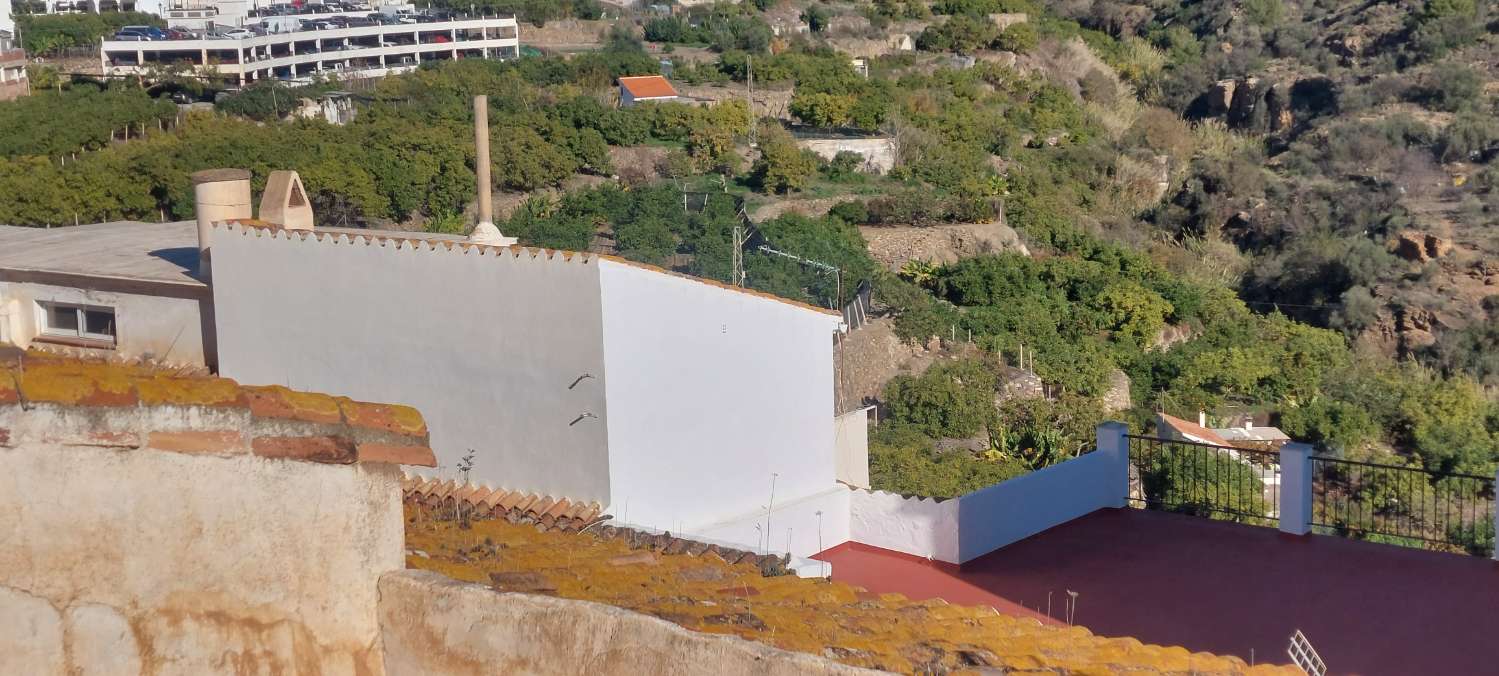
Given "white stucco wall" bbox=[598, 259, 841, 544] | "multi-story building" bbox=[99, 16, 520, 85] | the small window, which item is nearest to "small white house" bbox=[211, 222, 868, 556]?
"white stucco wall" bbox=[598, 259, 841, 544]

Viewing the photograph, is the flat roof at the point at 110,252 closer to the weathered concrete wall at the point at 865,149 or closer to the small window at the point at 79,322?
the small window at the point at 79,322

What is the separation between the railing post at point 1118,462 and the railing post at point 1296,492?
1.15 m

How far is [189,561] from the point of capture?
322cm

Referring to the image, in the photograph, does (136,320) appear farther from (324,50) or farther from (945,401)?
(324,50)

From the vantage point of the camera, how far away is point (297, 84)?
42594 mm

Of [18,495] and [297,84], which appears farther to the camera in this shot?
[297,84]

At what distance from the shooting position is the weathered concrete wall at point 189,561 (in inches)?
122

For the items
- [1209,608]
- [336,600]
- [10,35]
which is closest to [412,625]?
[336,600]

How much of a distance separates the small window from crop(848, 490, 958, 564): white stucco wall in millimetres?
4772

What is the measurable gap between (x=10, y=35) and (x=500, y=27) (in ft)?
51.4

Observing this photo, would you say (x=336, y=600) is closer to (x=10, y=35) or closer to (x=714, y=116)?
(x=714, y=116)

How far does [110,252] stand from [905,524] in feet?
18.3

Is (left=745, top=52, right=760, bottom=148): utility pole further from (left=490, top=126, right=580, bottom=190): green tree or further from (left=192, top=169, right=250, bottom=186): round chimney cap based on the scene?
(left=192, top=169, right=250, bottom=186): round chimney cap

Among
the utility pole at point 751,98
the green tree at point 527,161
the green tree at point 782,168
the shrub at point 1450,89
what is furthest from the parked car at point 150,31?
the shrub at point 1450,89
